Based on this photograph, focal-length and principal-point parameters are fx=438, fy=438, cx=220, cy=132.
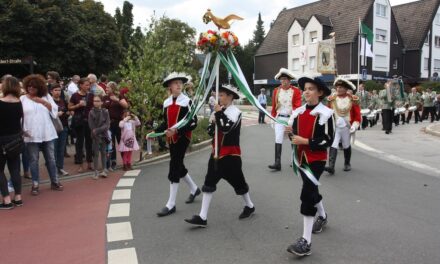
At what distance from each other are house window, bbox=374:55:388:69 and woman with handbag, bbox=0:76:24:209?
4404 centimetres

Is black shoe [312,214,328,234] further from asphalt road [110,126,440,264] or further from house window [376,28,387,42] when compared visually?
house window [376,28,387,42]

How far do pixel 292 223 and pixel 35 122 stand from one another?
4.81 meters

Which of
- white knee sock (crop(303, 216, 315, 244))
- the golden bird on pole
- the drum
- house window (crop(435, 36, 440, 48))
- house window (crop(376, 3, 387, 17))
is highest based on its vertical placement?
house window (crop(376, 3, 387, 17))

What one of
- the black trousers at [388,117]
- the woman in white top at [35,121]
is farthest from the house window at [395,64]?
the woman in white top at [35,121]

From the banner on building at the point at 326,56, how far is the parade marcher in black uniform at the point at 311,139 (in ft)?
61.1

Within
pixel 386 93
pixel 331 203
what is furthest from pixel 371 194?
pixel 386 93

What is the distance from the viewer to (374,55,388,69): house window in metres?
46.0

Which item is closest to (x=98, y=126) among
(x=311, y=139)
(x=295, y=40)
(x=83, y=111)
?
(x=83, y=111)

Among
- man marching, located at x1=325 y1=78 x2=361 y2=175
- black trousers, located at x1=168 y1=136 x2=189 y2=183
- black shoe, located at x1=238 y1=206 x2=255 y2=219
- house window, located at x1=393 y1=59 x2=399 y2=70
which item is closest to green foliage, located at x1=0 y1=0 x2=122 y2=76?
man marching, located at x1=325 y1=78 x2=361 y2=175

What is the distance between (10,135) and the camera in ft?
22.6

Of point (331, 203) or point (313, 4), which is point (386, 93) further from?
point (313, 4)

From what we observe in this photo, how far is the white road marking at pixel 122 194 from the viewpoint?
7397 millimetres

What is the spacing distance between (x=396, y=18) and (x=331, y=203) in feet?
168

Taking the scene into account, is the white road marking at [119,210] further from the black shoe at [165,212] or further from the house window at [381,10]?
the house window at [381,10]
